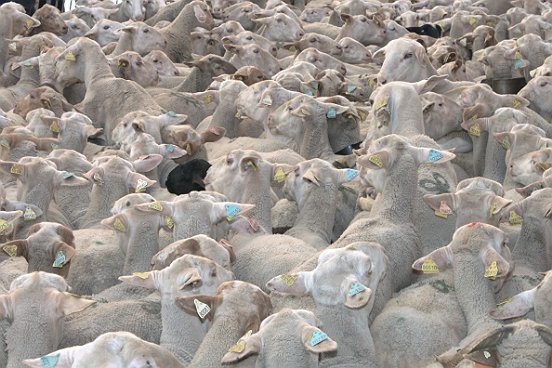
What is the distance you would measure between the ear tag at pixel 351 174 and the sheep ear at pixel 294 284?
207cm

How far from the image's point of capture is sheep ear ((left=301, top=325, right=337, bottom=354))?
5.75 m

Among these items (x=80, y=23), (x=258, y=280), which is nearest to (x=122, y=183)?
(x=258, y=280)

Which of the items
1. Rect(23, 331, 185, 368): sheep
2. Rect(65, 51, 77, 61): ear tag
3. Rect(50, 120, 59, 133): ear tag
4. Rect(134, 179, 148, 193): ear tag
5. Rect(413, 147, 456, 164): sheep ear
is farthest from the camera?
Rect(65, 51, 77, 61): ear tag

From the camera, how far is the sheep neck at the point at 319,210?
Answer: 8.60 m

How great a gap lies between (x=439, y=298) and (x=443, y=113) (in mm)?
3382

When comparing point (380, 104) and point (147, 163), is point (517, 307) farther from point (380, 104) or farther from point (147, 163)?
point (147, 163)

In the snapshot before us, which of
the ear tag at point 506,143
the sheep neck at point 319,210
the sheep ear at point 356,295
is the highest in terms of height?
the sheep ear at point 356,295

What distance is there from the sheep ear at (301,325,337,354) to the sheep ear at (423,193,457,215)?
7.29 feet

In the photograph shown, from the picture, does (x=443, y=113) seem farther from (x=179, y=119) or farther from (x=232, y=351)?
(x=232, y=351)

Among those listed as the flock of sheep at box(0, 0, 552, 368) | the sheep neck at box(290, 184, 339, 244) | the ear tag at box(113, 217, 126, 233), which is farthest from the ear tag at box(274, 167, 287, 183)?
the ear tag at box(113, 217, 126, 233)

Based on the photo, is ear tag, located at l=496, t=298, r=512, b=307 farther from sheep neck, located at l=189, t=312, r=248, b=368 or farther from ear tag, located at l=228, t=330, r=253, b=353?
ear tag, located at l=228, t=330, r=253, b=353

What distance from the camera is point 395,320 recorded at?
22.3 ft

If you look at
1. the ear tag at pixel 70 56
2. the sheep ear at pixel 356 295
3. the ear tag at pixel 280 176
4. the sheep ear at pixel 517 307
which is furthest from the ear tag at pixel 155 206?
the ear tag at pixel 70 56

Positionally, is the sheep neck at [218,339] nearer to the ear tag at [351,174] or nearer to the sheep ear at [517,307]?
the sheep ear at [517,307]
